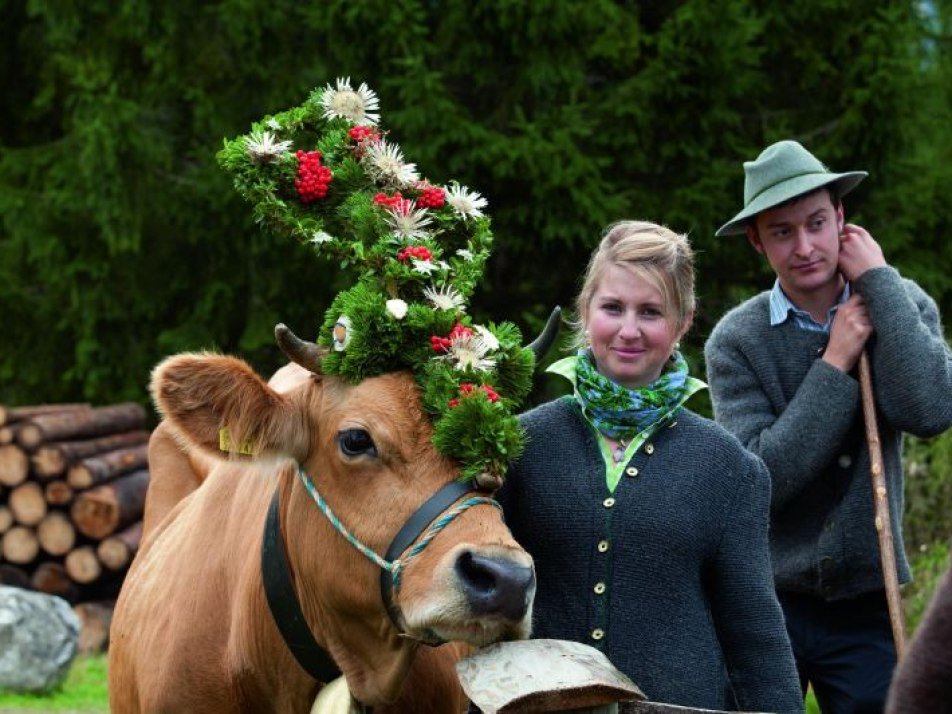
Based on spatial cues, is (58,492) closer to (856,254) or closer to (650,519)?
(856,254)

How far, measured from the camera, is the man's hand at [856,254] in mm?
4059

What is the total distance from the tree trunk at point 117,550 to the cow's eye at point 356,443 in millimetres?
7643

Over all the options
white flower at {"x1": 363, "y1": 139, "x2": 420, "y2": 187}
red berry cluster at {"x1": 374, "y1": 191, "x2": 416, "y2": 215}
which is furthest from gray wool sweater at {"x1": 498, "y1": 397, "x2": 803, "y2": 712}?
white flower at {"x1": 363, "y1": 139, "x2": 420, "y2": 187}

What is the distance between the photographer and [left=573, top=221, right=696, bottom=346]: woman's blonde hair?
3469mm

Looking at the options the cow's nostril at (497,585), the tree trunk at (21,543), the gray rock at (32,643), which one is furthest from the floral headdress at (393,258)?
the tree trunk at (21,543)

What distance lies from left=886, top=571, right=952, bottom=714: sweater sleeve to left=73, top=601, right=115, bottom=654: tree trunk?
9864 millimetres

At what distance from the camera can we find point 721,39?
33.1ft

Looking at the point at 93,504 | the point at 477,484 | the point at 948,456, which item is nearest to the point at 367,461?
the point at 477,484

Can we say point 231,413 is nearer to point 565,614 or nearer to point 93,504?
point 565,614

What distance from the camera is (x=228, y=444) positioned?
3506mm

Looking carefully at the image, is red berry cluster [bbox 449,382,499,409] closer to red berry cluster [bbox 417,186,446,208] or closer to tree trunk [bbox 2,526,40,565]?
red berry cluster [bbox 417,186,446,208]

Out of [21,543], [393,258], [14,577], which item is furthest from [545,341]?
[14,577]

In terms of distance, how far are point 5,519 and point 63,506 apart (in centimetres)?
44

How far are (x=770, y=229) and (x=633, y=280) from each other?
861mm
